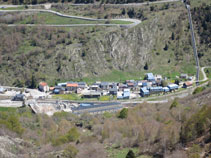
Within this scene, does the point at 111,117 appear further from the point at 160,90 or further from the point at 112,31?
the point at 112,31

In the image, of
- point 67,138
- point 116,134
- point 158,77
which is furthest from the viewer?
point 158,77

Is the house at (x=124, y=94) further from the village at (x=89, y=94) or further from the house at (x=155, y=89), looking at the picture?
the house at (x=155, y=89)

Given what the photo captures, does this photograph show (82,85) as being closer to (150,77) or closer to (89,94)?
(89,94)

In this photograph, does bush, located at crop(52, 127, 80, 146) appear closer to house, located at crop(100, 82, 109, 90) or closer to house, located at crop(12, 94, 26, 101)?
house, located at crop(12, 94, 26, 101)

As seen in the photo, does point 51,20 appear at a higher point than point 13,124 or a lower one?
higher

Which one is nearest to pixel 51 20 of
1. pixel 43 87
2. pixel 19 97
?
pixel 43 87

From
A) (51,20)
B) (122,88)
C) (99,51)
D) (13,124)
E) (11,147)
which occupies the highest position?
(51,20)

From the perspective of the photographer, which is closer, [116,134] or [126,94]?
[116,134]

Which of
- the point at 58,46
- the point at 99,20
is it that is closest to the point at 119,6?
the point at 99,20
